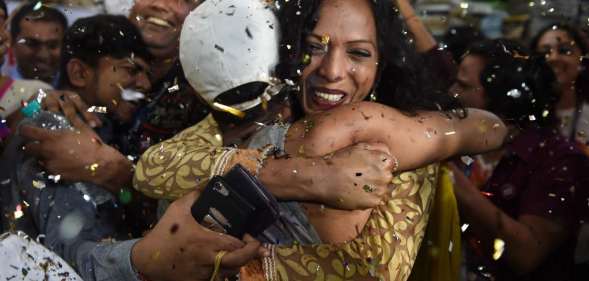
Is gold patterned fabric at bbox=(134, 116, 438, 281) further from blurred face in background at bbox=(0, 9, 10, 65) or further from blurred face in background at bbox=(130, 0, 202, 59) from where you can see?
blurred face in background at bbox=(0, 9, 10, 65)

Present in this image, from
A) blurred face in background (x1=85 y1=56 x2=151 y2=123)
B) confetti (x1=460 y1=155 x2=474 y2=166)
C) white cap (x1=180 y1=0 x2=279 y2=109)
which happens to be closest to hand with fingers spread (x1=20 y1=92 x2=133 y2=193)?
blurred face in background (x1=85 y1=56 x2=151 y2=123)

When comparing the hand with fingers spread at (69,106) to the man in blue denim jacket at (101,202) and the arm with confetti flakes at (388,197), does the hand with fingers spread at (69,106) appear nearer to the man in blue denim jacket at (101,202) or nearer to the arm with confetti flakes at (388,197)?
the man in blue denim jacket at (101,202)

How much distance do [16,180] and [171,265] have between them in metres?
0.55

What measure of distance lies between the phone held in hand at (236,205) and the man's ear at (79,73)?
0.59 meters

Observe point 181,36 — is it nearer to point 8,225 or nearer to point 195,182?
point 195,182

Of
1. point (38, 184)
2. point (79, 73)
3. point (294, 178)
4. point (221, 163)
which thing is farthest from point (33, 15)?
point (294, 178)

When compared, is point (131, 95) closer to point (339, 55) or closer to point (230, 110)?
point (230, 110)

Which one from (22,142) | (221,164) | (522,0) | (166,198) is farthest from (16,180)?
(522,0)

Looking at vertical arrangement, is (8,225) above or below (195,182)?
below

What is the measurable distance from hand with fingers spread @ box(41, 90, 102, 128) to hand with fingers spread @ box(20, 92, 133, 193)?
50 millimetres

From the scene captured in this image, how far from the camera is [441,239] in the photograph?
1396 mm

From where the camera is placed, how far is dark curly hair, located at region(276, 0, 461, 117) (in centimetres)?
126

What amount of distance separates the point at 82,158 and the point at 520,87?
36.5 inches

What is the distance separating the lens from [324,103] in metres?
1.29
